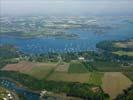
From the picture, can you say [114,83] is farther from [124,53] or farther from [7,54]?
[7,54]

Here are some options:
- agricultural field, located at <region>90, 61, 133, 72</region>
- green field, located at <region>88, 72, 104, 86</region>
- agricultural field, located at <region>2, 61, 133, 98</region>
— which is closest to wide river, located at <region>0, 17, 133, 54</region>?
agricultural field, located at <region>2, 61, 133, 98</region>

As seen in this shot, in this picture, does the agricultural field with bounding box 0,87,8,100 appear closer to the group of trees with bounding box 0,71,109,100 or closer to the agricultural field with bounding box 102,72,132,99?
the group of trees with bounding box 0,71,109,100

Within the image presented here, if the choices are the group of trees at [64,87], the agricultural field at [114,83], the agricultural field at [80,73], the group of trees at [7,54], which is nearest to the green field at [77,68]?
the agricultural field at [80,73]

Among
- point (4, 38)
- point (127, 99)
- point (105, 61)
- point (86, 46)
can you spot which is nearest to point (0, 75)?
point (105, 61)

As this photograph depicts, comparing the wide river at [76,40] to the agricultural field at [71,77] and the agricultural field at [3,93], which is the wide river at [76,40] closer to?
the agricultural field at [71,77]

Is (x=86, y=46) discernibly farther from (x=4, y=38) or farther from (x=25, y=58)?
(x=4, y=38)

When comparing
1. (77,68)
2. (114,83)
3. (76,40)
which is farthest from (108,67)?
(76,40)

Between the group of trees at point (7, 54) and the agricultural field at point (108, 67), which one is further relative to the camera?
the group of trees at point (7, 54)
